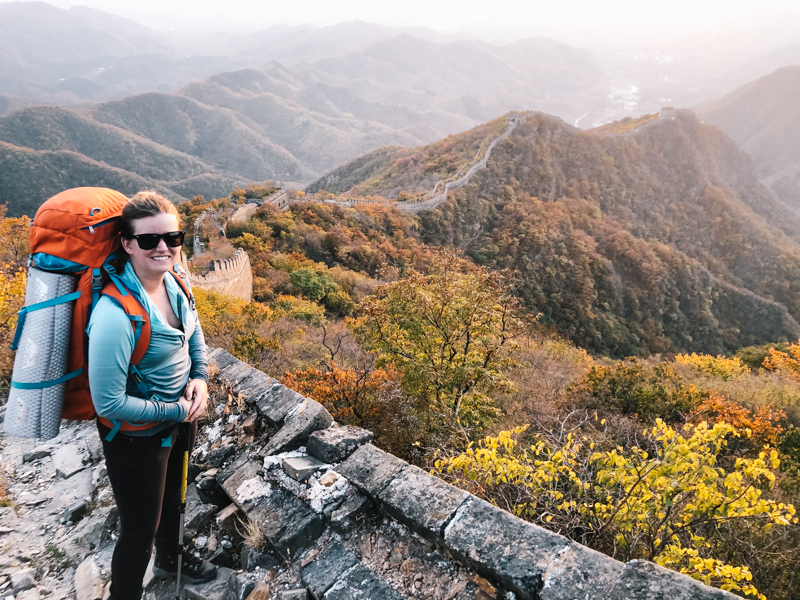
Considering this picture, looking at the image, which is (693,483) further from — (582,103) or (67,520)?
(582,103)

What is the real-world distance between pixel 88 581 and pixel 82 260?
2091 mm

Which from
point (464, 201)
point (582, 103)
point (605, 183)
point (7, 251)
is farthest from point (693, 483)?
point (582, 103)

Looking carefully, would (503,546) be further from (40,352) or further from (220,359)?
(220,359)

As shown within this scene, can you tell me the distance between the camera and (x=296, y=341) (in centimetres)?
889

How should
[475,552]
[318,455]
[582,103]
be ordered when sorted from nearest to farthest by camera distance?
[475,552], [318,455], [582,103]

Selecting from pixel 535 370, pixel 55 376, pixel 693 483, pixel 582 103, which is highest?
pixel 582 103

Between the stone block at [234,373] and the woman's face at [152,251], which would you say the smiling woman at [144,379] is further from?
the stone block at [234,373]

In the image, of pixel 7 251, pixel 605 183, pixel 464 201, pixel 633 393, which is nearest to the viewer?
pixel 633 393

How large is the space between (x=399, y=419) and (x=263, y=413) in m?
1.79

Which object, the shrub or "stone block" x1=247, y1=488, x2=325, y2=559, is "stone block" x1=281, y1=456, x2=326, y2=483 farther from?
the shrub

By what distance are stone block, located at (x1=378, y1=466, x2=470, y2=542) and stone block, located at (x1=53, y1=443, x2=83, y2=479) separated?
9.64 feet

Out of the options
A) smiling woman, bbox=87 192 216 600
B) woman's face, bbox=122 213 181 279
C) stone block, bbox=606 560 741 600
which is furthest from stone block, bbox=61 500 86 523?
stone block, bbox=606 560 741 600

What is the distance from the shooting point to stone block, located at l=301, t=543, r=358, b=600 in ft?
6.97

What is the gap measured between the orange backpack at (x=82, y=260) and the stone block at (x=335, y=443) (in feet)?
4.62
